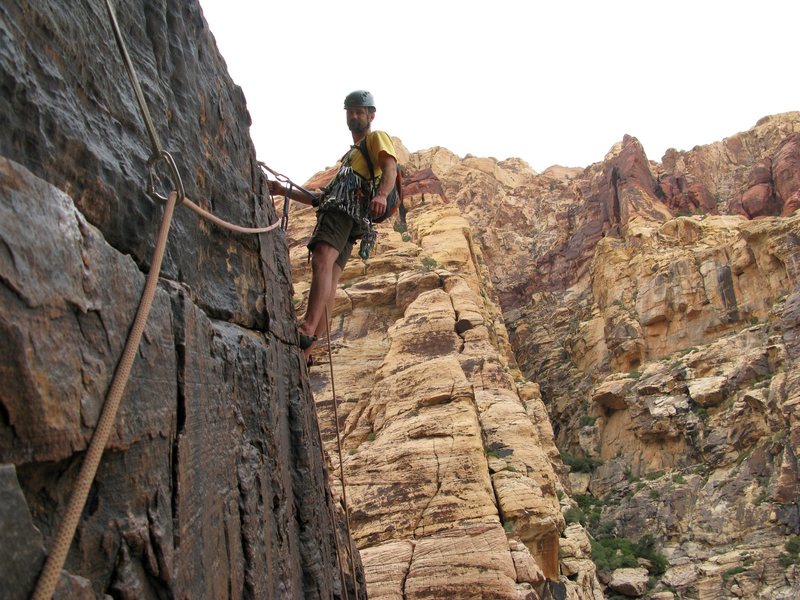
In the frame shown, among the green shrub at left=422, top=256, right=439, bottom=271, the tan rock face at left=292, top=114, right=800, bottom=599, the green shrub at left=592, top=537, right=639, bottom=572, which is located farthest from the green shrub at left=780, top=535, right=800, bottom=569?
the green shrub at left=422, top=256, right=439, bottom=271

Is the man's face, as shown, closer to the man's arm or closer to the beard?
the beard

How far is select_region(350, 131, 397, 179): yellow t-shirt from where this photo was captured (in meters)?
5.38

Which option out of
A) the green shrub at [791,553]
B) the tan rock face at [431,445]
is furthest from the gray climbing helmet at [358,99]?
the green shrub at [791,553]

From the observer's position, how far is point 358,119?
5887 millimetres

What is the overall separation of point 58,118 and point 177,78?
1.29m

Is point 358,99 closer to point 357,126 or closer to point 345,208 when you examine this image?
point 357,126

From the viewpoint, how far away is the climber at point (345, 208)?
5367 millimetres

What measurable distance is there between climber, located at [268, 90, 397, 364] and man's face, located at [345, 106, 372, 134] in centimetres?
24

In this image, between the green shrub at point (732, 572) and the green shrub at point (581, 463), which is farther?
the green shrub at point (581, 463)

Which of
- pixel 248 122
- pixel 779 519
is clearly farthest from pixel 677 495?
pixel 248 122

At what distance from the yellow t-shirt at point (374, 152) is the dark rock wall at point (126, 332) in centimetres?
138

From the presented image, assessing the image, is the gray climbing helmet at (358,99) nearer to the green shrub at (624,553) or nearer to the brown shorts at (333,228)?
the brown shorts at (333,228)

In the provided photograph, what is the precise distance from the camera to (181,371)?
271cm

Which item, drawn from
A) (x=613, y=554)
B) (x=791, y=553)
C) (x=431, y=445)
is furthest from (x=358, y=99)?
(x=613, y=554)
